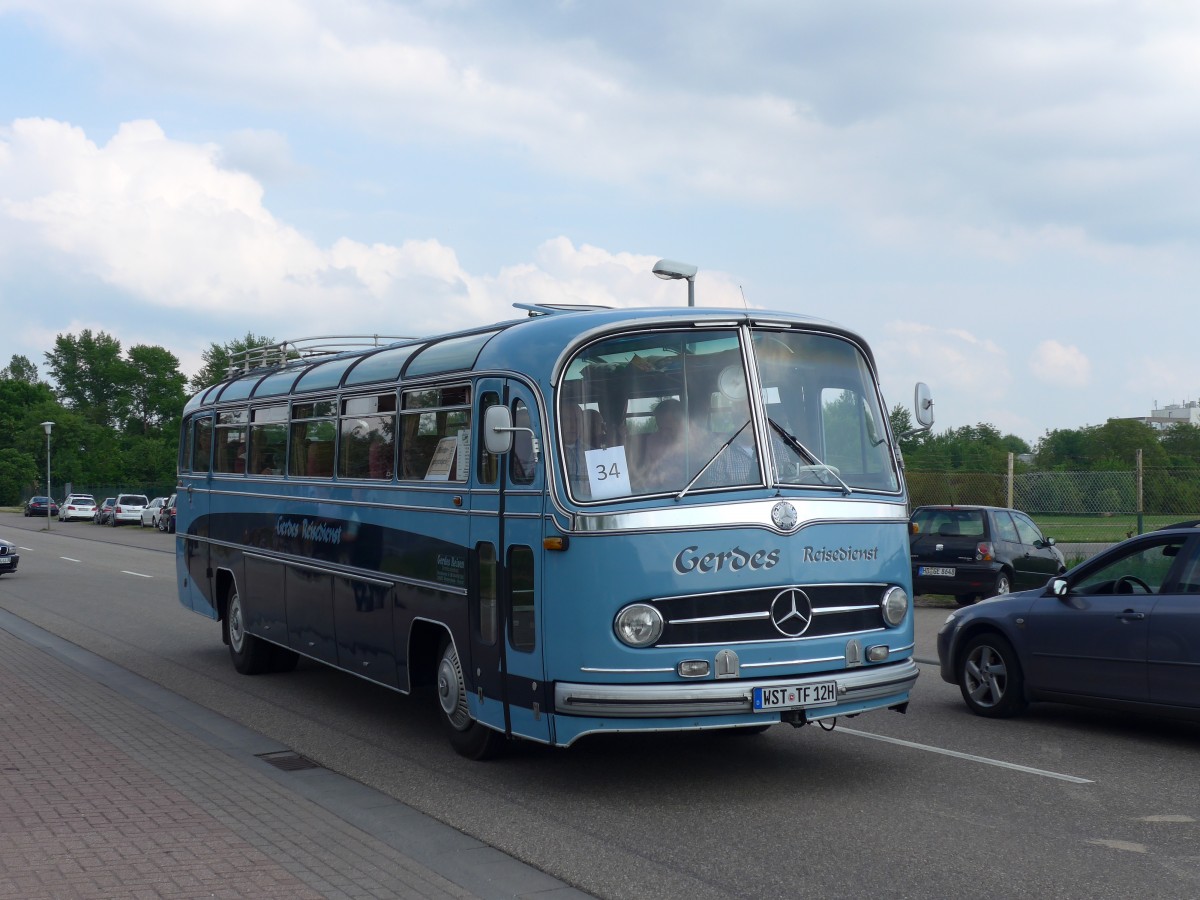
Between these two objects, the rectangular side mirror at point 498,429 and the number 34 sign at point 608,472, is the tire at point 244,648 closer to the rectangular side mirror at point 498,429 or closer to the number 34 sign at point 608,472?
the rectangular side mirror at point 498,429

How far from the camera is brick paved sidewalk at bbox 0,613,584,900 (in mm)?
5836

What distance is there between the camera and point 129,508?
2559 inches

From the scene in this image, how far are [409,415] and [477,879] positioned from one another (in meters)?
4.20

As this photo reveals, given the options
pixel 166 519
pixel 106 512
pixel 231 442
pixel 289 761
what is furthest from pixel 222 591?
pixel 106 512

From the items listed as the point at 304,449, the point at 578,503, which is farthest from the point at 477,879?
the point at 304,449

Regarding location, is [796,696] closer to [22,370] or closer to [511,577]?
[511,577]

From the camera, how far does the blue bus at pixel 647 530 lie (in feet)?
23.4

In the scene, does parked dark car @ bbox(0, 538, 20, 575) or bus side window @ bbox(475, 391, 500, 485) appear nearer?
bus side window @ bbox(475, 391, 500, 485)

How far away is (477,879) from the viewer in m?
5.94

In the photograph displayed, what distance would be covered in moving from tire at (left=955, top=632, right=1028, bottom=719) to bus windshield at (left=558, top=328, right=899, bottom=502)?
2.78 metres

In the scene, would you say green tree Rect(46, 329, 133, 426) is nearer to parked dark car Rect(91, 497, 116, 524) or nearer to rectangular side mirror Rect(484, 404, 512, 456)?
parked dark car Rect(91, 497, 116, 524)

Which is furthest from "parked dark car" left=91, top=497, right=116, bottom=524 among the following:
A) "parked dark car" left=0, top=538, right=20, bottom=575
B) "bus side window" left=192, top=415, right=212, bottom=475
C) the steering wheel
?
the steering wheel

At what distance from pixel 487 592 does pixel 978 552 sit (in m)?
13.0

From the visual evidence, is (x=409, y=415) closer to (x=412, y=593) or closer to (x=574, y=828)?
(x=412, y=593)
